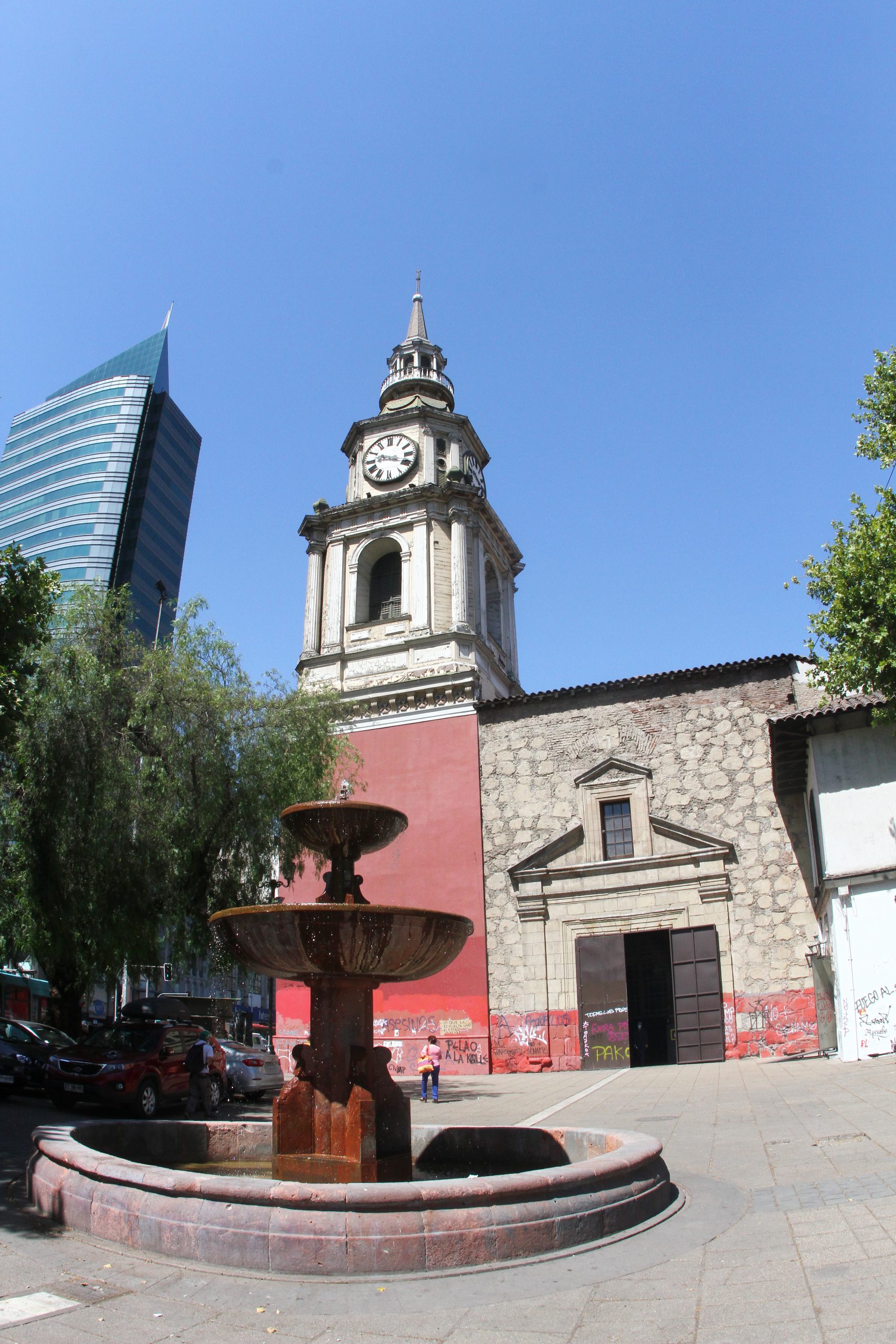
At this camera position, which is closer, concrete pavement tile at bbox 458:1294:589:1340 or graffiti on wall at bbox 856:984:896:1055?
concrete pavement tile at bbox 458:1294:589:1340

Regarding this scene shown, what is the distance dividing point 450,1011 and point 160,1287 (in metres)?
19.5

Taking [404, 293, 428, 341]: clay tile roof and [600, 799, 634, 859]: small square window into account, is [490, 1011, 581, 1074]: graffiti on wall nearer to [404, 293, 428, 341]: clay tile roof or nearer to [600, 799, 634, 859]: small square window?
[600, 799, 634, 859]: small square window

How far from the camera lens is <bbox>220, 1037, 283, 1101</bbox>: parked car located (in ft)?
58.4

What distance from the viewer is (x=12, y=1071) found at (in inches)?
621

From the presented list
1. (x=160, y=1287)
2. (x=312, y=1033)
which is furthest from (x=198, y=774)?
(x=160, y=1287)

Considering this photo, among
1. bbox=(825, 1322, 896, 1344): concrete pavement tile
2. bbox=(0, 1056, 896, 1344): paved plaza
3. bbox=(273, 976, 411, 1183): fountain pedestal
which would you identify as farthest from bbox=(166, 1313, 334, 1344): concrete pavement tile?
bbox=(273, 976, 411, 1183): fountain pedestal

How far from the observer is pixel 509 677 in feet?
102

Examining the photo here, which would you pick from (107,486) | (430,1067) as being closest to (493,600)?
(430,1067)

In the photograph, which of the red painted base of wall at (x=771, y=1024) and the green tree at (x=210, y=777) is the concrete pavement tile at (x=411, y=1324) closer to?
the green tree at (x=210, y=777)

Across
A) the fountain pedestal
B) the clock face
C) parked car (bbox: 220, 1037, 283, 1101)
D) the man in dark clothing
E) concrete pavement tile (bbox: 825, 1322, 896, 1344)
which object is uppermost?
the clock face

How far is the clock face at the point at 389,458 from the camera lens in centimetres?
3164

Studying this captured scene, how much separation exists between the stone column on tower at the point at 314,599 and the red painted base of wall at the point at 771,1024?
52.8ft

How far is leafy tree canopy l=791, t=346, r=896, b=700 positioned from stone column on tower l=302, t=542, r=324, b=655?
1683 cm

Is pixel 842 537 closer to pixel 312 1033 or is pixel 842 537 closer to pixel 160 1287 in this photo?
pixel 312 1033
